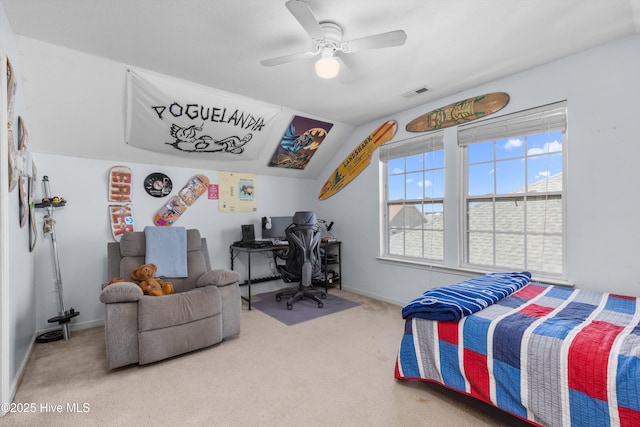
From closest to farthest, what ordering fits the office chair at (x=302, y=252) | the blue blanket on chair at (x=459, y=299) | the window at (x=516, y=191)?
1. the blue blanket on chair at (x=459, y=299)
2. the window at (x=516, y=191)
3. the office chair at (x=302, y=252)

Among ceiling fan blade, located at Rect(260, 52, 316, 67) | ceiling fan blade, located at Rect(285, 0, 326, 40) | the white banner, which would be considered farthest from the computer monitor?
ceiling fan blade, located at Rect(285, 0, 326, 40)

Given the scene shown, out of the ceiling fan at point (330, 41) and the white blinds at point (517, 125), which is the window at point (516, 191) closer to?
the white blinds at point (517, 125)

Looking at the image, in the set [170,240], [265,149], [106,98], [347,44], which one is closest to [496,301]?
[347,44]

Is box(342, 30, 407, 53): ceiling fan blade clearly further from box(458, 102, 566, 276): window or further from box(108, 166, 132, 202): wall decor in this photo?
box(108, 166, 132, 202): wall decor

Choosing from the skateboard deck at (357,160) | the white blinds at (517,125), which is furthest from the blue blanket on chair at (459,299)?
the skateboard deck at (357,160)

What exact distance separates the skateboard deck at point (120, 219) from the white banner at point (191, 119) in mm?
711

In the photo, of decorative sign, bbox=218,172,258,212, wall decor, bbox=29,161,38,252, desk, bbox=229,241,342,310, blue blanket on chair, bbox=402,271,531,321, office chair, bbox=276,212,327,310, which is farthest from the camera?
decorative sign, bbox=218,172,258,212

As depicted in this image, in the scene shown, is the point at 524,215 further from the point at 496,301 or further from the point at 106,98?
the point at 106,98

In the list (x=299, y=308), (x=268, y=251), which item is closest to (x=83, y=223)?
(x=268, y=251)

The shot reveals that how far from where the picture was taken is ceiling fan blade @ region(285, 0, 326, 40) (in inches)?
59.2

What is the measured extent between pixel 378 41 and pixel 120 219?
3111 millimetres

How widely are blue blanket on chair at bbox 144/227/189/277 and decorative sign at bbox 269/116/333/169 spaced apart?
173cm

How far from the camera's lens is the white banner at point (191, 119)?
273 centimetres

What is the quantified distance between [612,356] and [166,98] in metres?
3.52
